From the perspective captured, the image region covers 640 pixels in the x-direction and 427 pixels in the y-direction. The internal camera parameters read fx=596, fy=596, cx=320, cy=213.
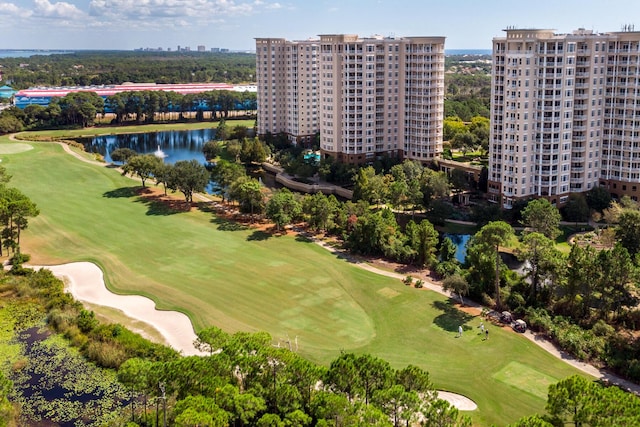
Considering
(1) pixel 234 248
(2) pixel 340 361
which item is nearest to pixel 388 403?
(2) pixel 340 361

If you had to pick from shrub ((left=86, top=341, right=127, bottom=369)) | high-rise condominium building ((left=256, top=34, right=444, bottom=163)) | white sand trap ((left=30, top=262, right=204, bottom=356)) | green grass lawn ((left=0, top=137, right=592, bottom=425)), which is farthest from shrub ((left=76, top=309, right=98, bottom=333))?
high-rise condominium building ((left=256, top=34, right=444, bottom=163))

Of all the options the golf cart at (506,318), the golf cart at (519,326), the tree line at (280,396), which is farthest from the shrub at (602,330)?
the tree line at (280,396)

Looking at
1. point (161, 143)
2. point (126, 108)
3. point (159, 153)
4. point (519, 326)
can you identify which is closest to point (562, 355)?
point (519, 326)

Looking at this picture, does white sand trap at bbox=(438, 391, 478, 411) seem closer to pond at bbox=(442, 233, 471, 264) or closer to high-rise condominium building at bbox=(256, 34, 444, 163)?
pond at bbox=(442, 233, 471, 264)

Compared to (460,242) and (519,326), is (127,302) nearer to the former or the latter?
(519,326)

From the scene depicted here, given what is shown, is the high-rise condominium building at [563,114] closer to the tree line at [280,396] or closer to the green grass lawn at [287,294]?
the green grass lawn at [287,294]
